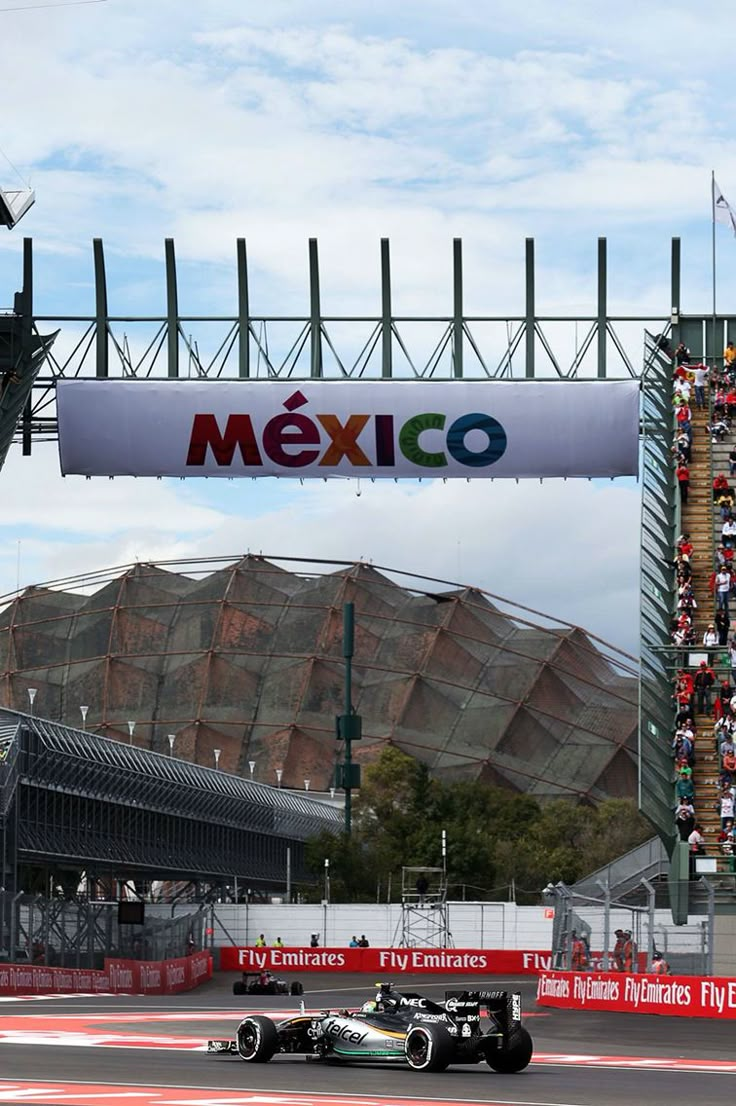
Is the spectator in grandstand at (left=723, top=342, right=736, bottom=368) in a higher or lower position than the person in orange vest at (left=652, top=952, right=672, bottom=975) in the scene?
higher

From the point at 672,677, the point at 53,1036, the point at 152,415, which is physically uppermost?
the point at 152,415

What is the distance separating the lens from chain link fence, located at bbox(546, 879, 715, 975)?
30.0 meters

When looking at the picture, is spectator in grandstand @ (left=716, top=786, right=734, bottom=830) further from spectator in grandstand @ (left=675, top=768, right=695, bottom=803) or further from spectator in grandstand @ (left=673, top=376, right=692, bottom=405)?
spectator in grandstand @ (left=673, top=376, right=692, bottom=405)

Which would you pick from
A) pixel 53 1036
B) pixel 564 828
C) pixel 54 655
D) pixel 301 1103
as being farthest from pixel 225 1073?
pixel 54 655

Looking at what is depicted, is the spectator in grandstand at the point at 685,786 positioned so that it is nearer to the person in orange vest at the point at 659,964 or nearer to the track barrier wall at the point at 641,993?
the track barrier wall at the point at 641,993

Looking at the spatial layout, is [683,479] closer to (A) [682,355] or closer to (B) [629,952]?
(A) [682,355]

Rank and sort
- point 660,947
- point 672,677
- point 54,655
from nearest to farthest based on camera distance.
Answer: point 660,947
point 672,677
point 54,655

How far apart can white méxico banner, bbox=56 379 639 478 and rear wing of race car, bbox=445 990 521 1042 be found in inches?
1182

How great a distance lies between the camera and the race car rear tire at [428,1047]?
1686 centimetres

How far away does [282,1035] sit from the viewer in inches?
696

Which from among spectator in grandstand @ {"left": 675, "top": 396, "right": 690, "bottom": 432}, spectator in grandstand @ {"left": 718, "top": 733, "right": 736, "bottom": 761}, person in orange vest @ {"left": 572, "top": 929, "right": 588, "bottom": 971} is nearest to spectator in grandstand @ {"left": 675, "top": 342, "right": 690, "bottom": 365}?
spectator in grandstand @ {"left": 675, "top": 396, "right": 690, "bottom": 432}

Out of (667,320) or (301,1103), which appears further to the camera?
(667,320)

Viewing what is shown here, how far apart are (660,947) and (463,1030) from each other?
13999mm

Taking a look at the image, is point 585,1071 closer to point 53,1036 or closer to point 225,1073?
point 225,1073
